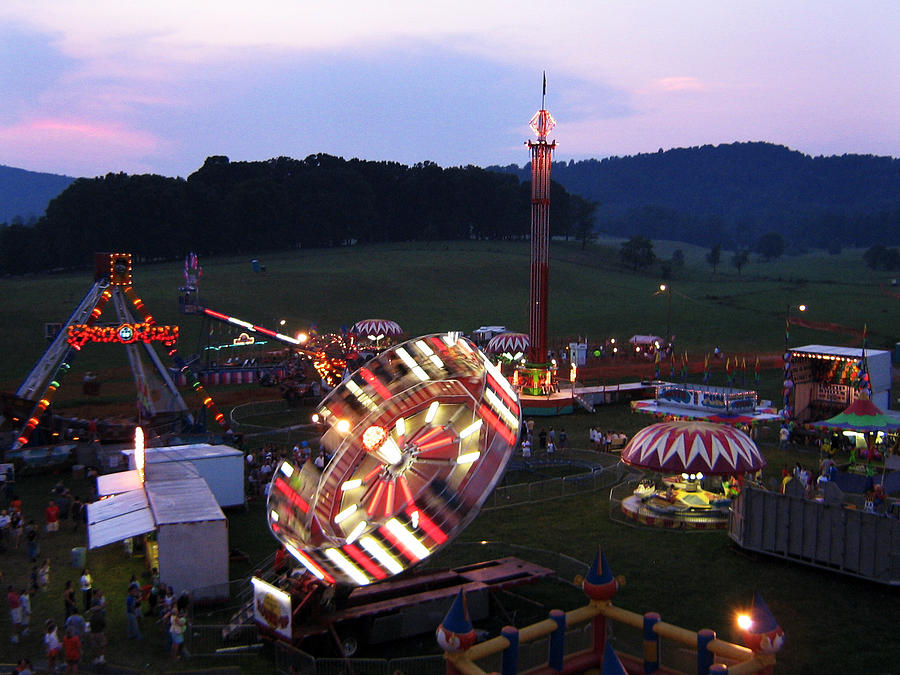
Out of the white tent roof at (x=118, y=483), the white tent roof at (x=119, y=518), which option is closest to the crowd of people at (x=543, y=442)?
the white tent roof at (x=118, y=483)

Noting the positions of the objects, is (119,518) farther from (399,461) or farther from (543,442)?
(543,442)

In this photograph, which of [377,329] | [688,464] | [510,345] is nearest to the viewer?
[688,464]

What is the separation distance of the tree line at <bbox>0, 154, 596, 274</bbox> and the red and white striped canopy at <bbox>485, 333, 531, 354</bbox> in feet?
218

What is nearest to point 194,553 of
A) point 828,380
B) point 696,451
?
point 696,451

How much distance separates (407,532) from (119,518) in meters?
9.18

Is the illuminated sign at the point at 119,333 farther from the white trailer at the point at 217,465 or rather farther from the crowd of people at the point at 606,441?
the crowd of people at the point at 606,441

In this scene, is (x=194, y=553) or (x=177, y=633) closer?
(x=177, y=633)

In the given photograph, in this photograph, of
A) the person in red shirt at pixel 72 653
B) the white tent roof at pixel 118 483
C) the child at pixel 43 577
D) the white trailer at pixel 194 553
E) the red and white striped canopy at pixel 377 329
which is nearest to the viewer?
the person in red shirt at pixel 72 653

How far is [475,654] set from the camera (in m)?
15.1

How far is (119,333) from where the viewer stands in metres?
39.1

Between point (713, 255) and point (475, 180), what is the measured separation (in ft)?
147

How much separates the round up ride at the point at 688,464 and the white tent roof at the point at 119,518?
46.2ft

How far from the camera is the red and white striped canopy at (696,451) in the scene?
27938mm

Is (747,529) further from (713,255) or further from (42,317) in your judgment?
(713,255)
